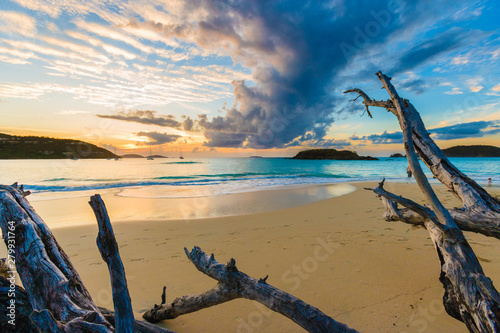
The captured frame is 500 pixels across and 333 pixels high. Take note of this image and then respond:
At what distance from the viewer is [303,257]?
493 centimetres

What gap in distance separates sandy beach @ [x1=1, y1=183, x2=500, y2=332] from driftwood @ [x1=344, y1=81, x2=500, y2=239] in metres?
1.26

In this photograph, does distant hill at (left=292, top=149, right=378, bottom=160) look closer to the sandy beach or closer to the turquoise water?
the turquoise water

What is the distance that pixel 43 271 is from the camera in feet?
6.33

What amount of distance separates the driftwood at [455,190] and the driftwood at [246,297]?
2.52 metres

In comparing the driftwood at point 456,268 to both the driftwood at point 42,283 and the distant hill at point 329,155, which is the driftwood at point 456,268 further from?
the distant hill at point 329,155

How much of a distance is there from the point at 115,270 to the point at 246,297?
1.28 metres

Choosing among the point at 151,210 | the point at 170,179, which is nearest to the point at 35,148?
the point at 170,179

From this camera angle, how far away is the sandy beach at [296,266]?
9.80 feet

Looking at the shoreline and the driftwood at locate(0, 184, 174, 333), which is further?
the shoreline

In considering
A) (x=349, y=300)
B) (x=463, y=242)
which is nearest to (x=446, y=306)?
(x=463, y=242)

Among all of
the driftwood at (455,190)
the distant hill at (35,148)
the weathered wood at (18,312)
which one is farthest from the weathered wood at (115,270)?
the distant hill at (35,148)

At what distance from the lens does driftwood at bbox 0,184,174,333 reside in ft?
5.68

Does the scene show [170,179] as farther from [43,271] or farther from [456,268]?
[456,268]

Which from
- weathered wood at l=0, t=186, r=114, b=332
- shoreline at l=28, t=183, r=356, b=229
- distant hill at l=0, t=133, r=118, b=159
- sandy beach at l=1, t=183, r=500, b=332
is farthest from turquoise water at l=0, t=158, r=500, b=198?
distant hill at l=0, t=133, r=118, b=159
